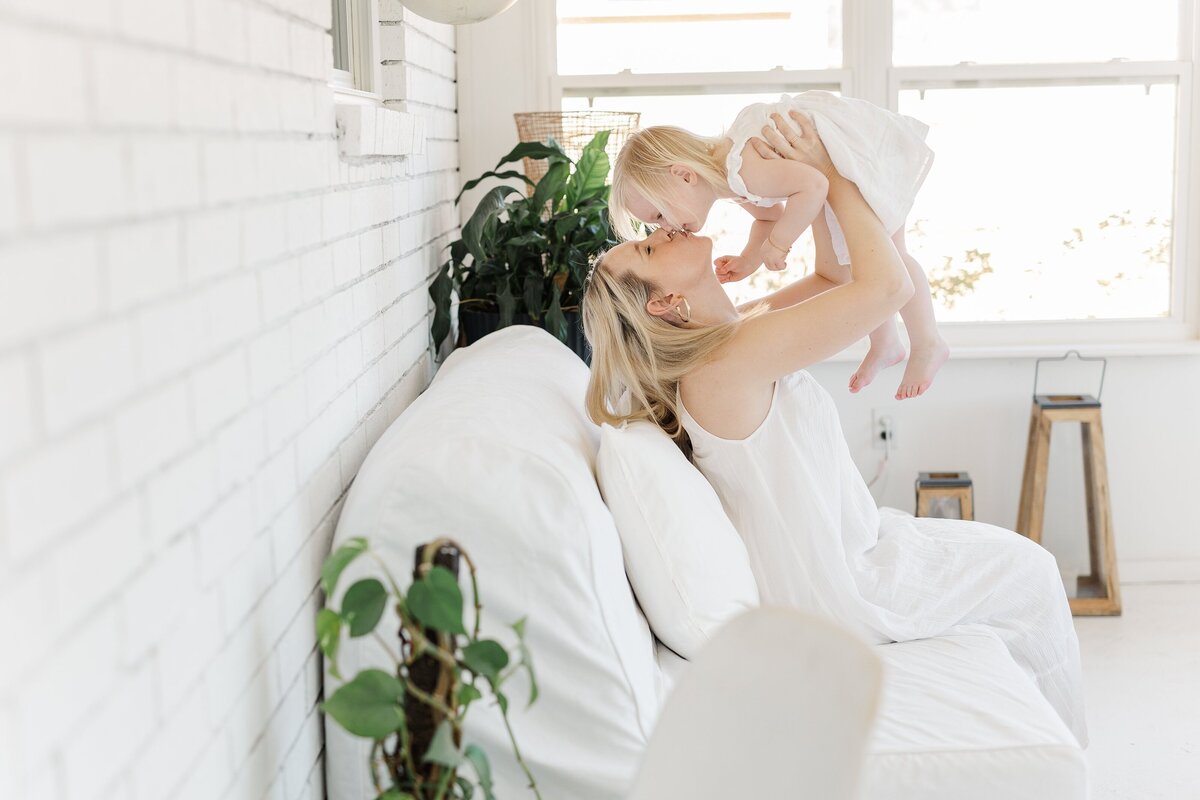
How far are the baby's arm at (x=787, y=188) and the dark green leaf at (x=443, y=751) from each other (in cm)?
132

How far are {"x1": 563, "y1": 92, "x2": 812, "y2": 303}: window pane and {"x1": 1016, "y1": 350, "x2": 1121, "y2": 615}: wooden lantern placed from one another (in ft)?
3.00

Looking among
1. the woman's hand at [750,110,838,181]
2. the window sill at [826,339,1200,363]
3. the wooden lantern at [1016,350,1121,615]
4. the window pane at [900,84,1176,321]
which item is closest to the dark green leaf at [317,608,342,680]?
the woman's hand at [750,110,838,181]

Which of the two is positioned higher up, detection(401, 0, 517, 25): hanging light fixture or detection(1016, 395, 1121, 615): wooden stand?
detection(401, 0, 517, 25): hanging light fixture

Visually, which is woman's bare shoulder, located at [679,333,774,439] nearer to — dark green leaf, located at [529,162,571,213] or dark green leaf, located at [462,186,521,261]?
dark green leaf, located at [462,186,521,261]

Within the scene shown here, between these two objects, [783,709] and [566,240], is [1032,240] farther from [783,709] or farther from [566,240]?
[783,709]

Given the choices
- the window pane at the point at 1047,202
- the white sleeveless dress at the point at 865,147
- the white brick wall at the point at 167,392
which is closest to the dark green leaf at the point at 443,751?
the white brick wall at the point at 167,392

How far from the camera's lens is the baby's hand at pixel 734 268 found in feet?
8.36

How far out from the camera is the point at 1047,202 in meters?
3.94

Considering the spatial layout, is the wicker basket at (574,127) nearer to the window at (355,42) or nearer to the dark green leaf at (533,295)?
the dark green leaf at (533,295)

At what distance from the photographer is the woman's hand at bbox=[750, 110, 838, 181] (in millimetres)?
2234

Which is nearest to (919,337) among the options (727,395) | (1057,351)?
(727,395)

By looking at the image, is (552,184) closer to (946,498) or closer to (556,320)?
(556,320)

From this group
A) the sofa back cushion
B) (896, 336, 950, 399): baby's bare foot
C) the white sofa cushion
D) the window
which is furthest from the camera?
(896, 336, 950, 399): baby's bare foot

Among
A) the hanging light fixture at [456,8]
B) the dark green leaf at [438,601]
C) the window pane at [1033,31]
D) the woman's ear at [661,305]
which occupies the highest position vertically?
the window pane at [1033,31]
